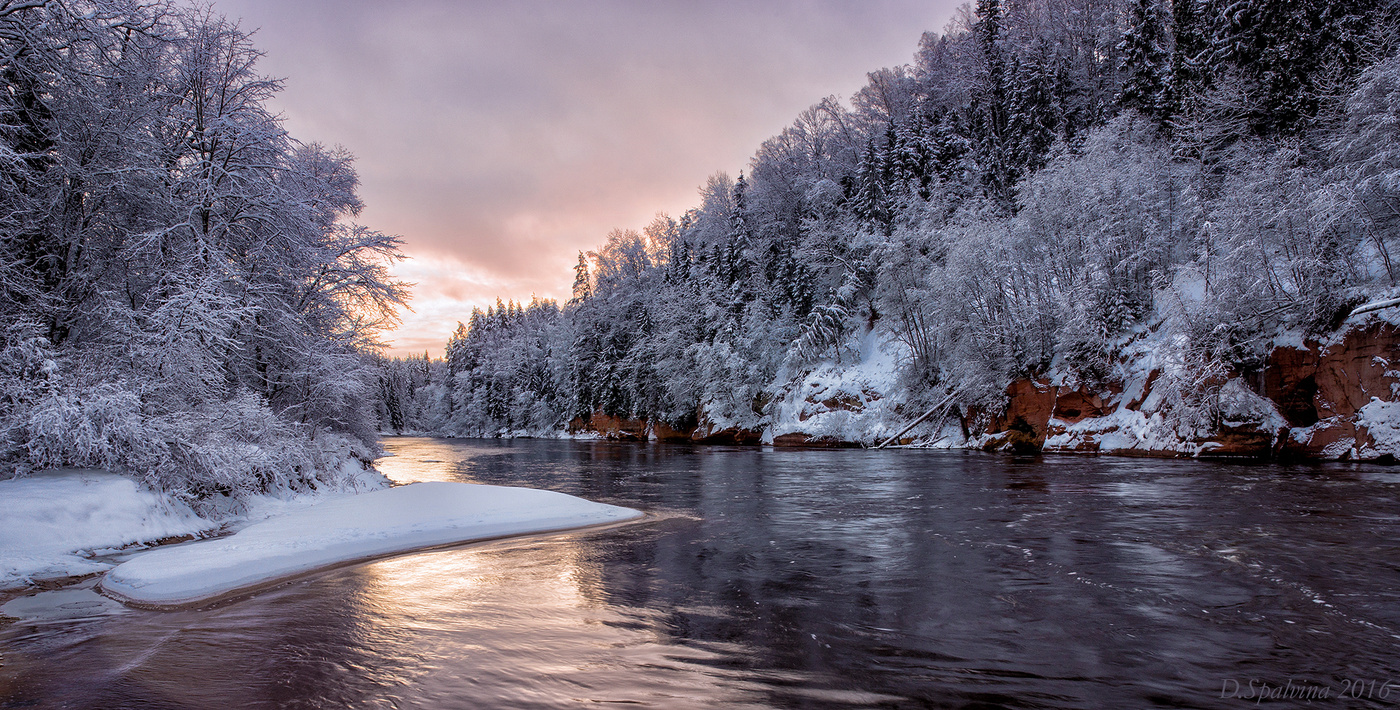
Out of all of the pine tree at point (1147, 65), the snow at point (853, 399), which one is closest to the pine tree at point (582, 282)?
the snow at point (853, 399)

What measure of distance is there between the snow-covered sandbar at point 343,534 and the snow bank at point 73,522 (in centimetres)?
87

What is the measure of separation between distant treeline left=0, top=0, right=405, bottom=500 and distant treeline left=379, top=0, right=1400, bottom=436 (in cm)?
737

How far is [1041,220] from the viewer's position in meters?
26.7

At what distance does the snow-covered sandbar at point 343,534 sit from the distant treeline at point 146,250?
203cm

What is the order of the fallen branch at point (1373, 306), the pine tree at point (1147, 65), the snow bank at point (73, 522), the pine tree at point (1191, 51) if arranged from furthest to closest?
the pine tree at point (1147, 65), the pine tree at point (1191, 51), the fallen branch at point (1373, 306), the snow bank at point (73, 522)

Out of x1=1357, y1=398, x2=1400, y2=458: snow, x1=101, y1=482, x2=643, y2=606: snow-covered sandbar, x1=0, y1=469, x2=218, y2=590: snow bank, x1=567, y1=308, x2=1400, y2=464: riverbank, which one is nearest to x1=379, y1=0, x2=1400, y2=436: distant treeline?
x1=567, y1=308, x2=1400, y2=464: riverbank

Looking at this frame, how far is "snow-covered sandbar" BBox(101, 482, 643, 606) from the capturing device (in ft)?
20.5

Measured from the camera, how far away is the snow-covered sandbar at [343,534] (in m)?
6.24

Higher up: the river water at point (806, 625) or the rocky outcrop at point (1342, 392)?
the rocky outcrop at point (1342, 392)

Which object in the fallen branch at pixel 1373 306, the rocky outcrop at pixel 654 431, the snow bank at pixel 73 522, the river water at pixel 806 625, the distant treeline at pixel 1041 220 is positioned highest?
the distant treeline at pixel 1041 220

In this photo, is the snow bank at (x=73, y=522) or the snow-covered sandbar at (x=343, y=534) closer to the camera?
the snow-covered sandbar at (x=343, y=534)

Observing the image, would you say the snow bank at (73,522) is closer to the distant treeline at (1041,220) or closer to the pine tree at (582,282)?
the distant treeline at (1041,220)

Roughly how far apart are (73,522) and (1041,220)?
104 ft

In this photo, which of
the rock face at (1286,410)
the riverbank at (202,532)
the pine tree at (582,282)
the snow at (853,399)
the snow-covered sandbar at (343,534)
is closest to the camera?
the snow-covered sandbar at (343,534)
